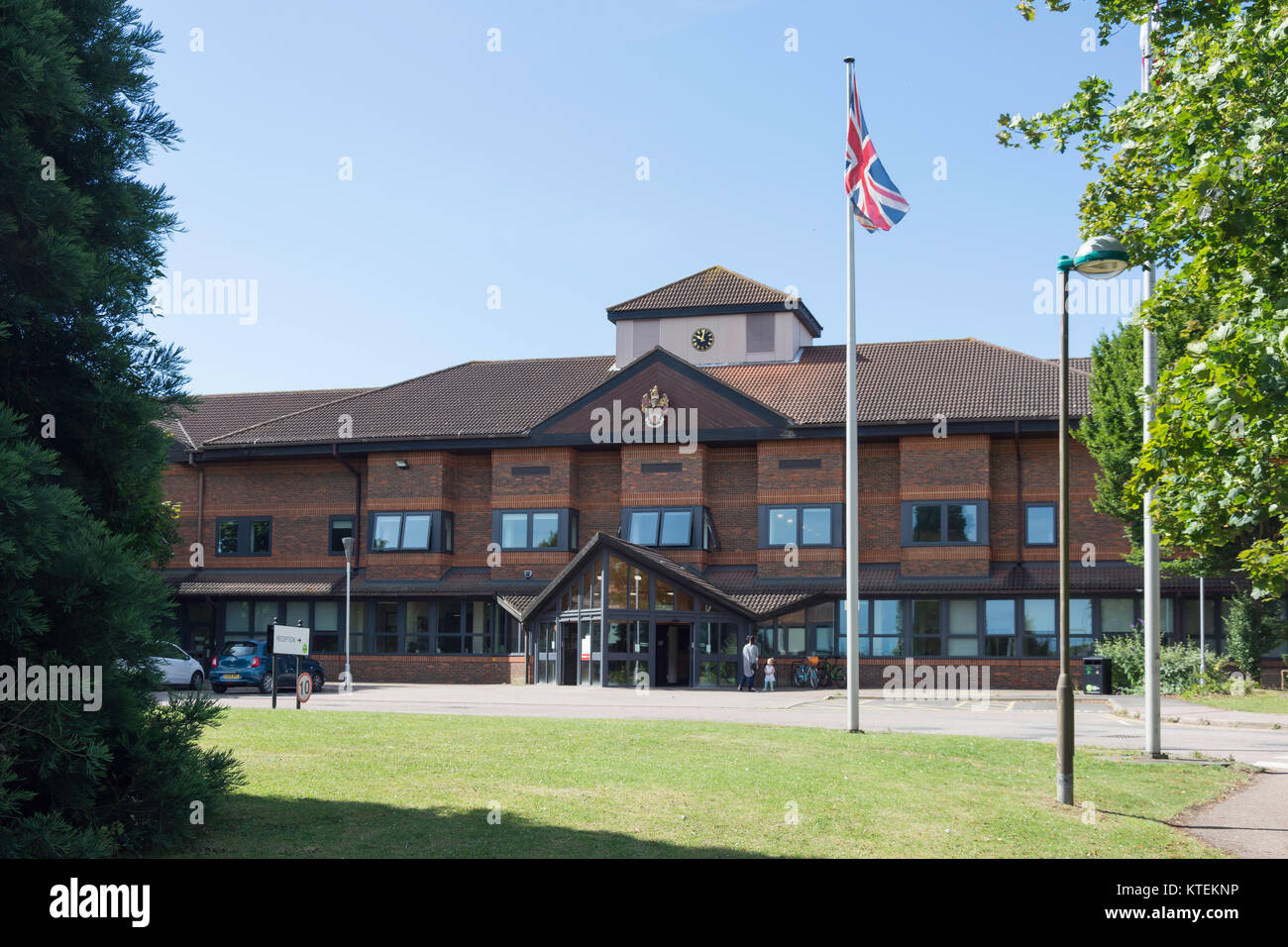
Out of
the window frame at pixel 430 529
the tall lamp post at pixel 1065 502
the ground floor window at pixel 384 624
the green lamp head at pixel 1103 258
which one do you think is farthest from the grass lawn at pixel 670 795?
the window frame at pixel 430 529

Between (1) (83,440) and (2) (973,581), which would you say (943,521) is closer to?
(2) (973,581)

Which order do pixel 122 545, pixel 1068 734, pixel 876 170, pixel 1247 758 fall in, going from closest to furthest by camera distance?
pixel 122 545 < pixel 1068 734 < pixel 1247 758 < pixel 876 170

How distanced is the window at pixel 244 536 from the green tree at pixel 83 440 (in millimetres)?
35069

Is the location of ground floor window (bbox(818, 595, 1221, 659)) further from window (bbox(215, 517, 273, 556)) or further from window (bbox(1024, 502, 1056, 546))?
window (bbox(215, 517, 273, 556))

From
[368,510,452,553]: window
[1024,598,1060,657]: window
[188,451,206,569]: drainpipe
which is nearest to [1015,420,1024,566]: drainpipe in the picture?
[1024,598,1060,657]: window

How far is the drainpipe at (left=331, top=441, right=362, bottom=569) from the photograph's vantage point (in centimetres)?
4181

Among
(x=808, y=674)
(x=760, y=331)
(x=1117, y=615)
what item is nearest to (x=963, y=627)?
(x=1117, y=615)

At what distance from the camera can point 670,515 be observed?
38875 millimetres

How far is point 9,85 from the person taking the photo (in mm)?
7727

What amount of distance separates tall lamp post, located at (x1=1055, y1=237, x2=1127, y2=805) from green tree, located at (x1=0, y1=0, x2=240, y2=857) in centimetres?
799

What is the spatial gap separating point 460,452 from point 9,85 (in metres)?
34.2

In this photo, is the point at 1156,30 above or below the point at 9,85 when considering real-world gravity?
above

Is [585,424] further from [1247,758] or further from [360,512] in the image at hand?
[1247,758]
